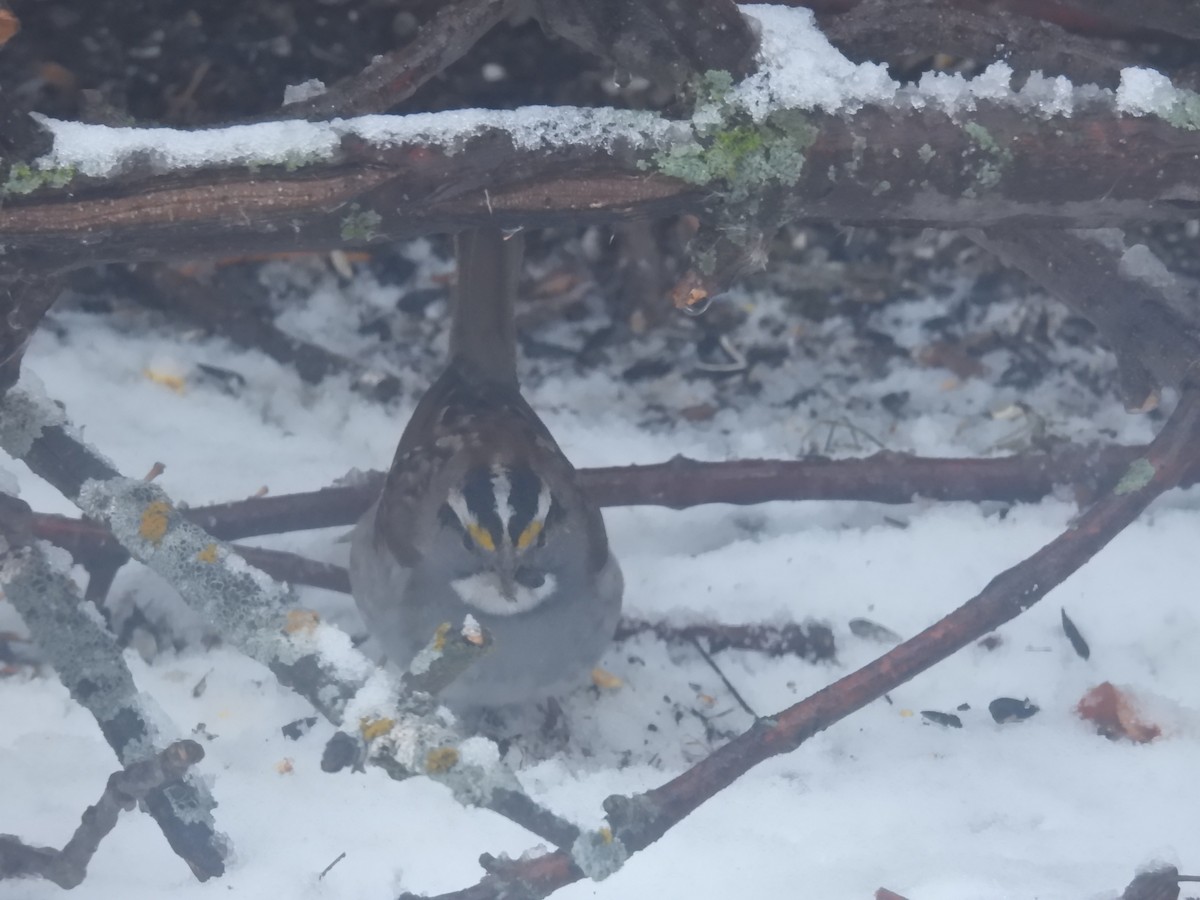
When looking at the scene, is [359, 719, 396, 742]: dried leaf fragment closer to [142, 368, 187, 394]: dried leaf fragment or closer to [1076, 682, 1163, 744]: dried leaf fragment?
[1076, 682, 1163, 744]: dried leaf fragment

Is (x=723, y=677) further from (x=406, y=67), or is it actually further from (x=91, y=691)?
(x=406, y=67)

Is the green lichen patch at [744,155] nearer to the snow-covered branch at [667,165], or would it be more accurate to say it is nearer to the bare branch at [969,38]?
the snow-covered branch at [667,165]

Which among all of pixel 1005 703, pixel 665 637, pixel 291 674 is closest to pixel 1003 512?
pixel 1005 703

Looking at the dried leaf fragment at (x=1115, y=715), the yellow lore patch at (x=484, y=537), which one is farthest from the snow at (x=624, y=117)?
the dried leaf fragment at (x=1115, y=715)

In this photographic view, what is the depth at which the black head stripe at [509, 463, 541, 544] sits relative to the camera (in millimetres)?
3085

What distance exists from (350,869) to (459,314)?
5.06 ft

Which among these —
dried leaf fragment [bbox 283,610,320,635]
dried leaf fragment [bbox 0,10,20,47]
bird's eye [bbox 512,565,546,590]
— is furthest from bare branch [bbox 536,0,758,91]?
bird's eye [bbox 512,565,546,590]

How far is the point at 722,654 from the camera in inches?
132

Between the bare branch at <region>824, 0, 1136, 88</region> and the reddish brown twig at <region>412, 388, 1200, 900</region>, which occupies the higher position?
the bare branch at <region>824, 0, 1136, 88</region>

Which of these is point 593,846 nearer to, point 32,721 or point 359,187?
point 359,187

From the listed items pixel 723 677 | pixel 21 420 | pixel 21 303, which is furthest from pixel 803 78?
pixel 21 420

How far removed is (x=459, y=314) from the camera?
134 inches

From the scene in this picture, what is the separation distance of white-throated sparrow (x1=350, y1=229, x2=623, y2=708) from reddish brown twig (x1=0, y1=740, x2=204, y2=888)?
3.12 ft

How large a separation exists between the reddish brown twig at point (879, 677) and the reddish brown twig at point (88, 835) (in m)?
0.56
